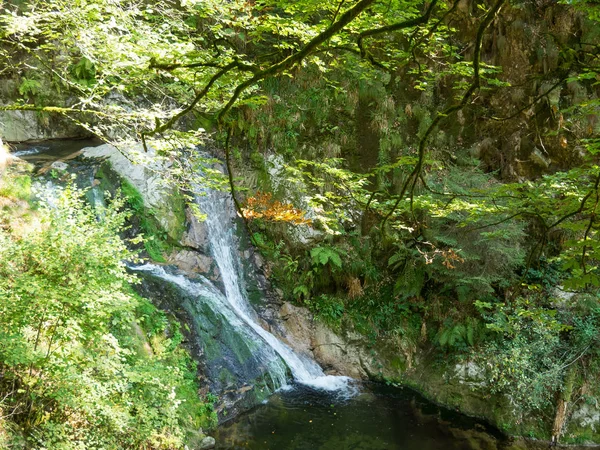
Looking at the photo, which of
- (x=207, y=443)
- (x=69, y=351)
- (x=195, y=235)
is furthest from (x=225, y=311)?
(x=69, y=351)

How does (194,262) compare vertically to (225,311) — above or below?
above

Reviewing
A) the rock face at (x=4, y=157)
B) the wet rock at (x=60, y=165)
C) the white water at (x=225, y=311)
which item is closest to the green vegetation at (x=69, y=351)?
the white water at (x=225, y=311)

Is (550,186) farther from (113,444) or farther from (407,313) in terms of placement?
(407,313)

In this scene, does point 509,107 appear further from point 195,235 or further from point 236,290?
point 195,235

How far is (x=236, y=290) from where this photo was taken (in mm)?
9289

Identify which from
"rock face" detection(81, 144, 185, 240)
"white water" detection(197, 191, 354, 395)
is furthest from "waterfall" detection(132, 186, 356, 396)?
"rock face" detection(81, 144, 185, 240)

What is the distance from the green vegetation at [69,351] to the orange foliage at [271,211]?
15.0ft

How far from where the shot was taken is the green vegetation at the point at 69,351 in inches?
166

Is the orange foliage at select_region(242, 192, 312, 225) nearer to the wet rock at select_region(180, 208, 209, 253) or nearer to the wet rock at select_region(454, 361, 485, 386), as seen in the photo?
the wet rock at select_region(180, 208, 209, 253)

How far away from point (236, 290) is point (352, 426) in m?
3.60

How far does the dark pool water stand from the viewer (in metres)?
6.55

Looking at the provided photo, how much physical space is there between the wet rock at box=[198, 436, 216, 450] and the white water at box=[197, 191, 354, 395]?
2.32m

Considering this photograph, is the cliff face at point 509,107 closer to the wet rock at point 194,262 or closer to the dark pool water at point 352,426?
the wet rock at point 194,262

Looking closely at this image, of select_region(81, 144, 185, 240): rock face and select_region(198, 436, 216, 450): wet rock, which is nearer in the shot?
select_region(198, 436, 216, 450): wet rock
